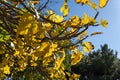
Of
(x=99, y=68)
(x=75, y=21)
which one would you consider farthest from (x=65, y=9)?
(x=99, y=68)

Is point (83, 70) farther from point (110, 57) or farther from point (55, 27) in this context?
point (55, 27)

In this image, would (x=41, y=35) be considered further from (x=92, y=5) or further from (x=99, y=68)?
(x=99, y=68)

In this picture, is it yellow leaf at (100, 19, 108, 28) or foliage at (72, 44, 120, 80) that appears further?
foliage at (72, 44, 120, 80)

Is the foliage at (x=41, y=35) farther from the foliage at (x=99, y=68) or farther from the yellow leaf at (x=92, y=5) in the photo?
the foliage at (x=99, y=68)

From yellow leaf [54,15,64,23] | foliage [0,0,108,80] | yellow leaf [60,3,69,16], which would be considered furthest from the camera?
yellow leaf [54,15,64,23]

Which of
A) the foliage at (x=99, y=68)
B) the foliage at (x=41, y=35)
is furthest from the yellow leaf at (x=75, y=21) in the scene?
the foliage at (x=99, y=68)

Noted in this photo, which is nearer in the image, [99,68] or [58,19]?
[58,19]

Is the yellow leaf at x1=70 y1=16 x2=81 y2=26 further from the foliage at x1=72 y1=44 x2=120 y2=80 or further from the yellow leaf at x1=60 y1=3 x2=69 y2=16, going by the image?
the foliage at x1=72 y1=44 x2=120 y2=80

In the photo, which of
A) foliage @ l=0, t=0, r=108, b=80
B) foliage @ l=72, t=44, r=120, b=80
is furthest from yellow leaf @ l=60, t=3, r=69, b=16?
foliage @ l=72, t=44, r=120, b=80

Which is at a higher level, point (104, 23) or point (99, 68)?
point (104, 23)

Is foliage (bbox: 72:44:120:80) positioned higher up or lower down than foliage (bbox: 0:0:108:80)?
lower down

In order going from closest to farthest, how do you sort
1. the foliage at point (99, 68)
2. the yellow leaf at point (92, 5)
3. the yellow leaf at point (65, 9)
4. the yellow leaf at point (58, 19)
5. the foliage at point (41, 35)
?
the foliage at point (41, 35) → the yellow leaf at point (92, 5) → the yellow leaf at point (65, 9) → the yellow leaf at point (58, 19) → the foliage at point (99, 68)

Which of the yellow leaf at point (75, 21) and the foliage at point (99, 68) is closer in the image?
the yellow leaf at point (75, 21)

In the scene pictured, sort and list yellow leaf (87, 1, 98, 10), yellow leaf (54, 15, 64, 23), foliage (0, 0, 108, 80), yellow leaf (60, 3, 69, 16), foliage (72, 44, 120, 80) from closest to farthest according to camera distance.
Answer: foliage (0, 0, 108, 80) < yellow leaf (87, 1, 98, 10) < yellow leaf (60, 3, 69, 16) < yellow leaf (54, 15, 64, 23) < foliage (72, 44, 120, 80)
